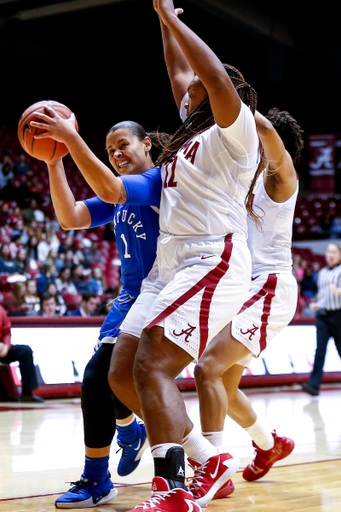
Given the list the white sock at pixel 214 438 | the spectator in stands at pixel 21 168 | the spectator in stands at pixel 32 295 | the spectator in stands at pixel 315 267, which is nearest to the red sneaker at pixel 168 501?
the white sock at pixel 214 438

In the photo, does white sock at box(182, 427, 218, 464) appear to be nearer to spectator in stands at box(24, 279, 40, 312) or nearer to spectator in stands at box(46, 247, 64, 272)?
spectator in stands at box(24, 279, 40, 312)

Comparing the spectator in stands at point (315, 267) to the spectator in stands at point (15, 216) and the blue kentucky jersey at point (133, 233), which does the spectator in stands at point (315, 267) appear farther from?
the blue kentucky jersey at point (133, 233)

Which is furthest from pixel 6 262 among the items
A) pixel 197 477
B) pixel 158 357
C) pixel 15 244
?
pixel 158 357

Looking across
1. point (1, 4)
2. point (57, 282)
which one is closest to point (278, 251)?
point (57, 282)

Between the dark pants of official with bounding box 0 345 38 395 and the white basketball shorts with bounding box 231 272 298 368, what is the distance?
4855 millimetres

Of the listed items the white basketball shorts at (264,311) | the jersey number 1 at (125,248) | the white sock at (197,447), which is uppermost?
the jersey number 1 at (125,248)

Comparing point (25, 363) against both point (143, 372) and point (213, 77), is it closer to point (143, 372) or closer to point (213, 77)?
point (143, 372)

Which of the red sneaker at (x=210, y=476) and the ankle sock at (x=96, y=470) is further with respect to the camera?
the ankle sock at (x=96, y=470)

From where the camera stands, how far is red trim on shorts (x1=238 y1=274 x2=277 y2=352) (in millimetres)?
3519

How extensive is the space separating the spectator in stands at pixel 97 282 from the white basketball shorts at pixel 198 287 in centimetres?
917

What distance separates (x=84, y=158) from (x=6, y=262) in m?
9.34

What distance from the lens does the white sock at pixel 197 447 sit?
2885 millimetres

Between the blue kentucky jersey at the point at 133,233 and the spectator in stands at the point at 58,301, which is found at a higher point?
the blue kentucky jersey at the point at 133,233

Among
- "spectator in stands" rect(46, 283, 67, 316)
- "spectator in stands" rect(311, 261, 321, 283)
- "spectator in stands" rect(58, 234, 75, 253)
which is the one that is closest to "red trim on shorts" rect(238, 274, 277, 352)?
"spectator in stands" rect(46, 283, 67, 316)
